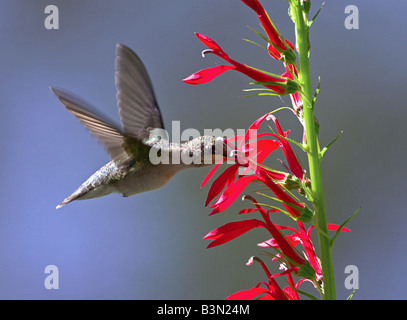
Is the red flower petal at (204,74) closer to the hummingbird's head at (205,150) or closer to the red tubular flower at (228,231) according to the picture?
the hummingbird's head at (205,150)

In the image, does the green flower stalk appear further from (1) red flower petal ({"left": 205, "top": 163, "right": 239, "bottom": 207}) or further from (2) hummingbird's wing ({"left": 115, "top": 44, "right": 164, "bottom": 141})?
(2) hummingbird's wing ({"left": 115, "top": 44, "right": 164, "bottom": 141})

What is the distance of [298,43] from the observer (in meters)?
0.84

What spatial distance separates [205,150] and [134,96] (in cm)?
19

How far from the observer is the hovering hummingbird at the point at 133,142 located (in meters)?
0.98

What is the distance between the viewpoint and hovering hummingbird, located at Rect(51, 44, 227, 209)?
984mm

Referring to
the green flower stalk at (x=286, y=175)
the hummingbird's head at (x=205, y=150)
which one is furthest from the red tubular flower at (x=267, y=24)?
the hummingbird's head at (x=205, y=150)

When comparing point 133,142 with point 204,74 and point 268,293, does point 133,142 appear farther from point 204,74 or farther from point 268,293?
point 268,293

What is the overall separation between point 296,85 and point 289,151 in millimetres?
123

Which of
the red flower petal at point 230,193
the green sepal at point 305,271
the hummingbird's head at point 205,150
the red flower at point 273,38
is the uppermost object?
the red flower at point 273,38

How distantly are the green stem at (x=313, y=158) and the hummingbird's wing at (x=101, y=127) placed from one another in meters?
0.37

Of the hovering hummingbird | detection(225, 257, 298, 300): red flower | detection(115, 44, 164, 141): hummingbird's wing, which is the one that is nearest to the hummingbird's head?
the hovering hummingbird

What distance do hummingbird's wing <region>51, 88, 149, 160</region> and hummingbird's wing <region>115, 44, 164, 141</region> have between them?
2 centimetres

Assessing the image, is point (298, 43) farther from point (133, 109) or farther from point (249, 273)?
point (249, 273)
